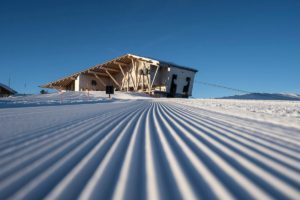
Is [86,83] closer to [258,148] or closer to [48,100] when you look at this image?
[48,100]

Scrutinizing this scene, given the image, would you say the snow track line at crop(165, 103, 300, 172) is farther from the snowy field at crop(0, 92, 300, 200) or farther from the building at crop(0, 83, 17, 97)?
the building at crop(0, 83, 17, 97)

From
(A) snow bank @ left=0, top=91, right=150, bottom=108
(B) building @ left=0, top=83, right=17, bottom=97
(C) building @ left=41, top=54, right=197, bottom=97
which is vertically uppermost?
(C) building @ left=41, top=54, right=197, bottom=97

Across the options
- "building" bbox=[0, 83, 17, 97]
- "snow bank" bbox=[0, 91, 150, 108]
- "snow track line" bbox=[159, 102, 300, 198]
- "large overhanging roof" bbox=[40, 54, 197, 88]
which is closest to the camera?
"snow track line" bbox=[159, 102, 300, 198]

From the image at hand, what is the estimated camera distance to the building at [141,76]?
92.7 ft

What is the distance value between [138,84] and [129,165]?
3078cm

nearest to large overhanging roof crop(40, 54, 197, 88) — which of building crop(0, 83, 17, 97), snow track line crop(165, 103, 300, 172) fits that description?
building crop(0, 83, 17, 97)

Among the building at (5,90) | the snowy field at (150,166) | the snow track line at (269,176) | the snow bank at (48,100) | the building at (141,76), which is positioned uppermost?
the building at (141,76)

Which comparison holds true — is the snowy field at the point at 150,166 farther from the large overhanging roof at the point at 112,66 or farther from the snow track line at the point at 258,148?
the large overhanging roof at the point at 112,66

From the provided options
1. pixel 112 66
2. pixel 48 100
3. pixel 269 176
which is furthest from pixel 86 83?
pixel 269 176

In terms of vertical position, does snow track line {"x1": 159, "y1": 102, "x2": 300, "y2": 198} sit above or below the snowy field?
above

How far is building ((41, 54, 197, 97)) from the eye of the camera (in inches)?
1113

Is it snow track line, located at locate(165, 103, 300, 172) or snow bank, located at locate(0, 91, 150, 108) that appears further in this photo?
snow bank, located at locate(0, 91, 150, 108)

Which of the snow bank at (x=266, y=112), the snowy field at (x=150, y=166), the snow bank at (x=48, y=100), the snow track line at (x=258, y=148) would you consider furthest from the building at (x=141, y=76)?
the snowy field at (x=150, y=166)

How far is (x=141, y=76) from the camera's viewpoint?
105 feet
